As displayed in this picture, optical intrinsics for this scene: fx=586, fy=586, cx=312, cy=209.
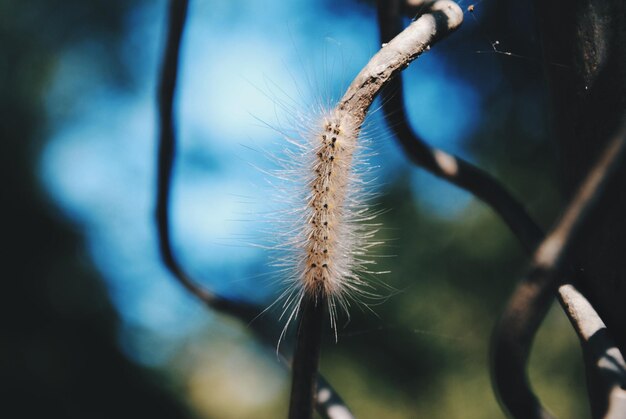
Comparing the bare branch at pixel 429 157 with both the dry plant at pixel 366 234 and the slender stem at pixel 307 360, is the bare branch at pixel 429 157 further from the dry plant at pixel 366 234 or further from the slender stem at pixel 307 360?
the slender stem at pixel 307 360

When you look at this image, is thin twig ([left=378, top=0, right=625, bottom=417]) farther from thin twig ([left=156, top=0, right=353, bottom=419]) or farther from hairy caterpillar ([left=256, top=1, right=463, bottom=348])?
thin twig ([left=156, top=0, right=353, bottom=419])

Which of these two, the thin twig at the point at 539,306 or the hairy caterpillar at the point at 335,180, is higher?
the hairy caterpillar at the point at 335,180

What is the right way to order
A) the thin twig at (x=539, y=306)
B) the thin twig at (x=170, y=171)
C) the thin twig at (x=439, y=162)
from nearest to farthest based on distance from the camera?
the thin twig at (x=539, y=306) < the thin twig at (x=439, y=162) < the thin twig at (x=170, y=171)

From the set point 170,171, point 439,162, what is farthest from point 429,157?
point 170,171

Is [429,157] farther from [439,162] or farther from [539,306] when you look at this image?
[539,306]

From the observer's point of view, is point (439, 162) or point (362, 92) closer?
point (362, 92)

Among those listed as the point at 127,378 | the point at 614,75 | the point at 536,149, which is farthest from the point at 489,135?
the point at 127,378

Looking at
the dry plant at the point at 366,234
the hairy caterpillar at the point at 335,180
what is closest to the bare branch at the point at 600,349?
the dry plant at the point at 366,234

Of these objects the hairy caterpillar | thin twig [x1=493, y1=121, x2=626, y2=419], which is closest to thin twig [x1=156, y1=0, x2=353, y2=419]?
the hairy caterpillar
